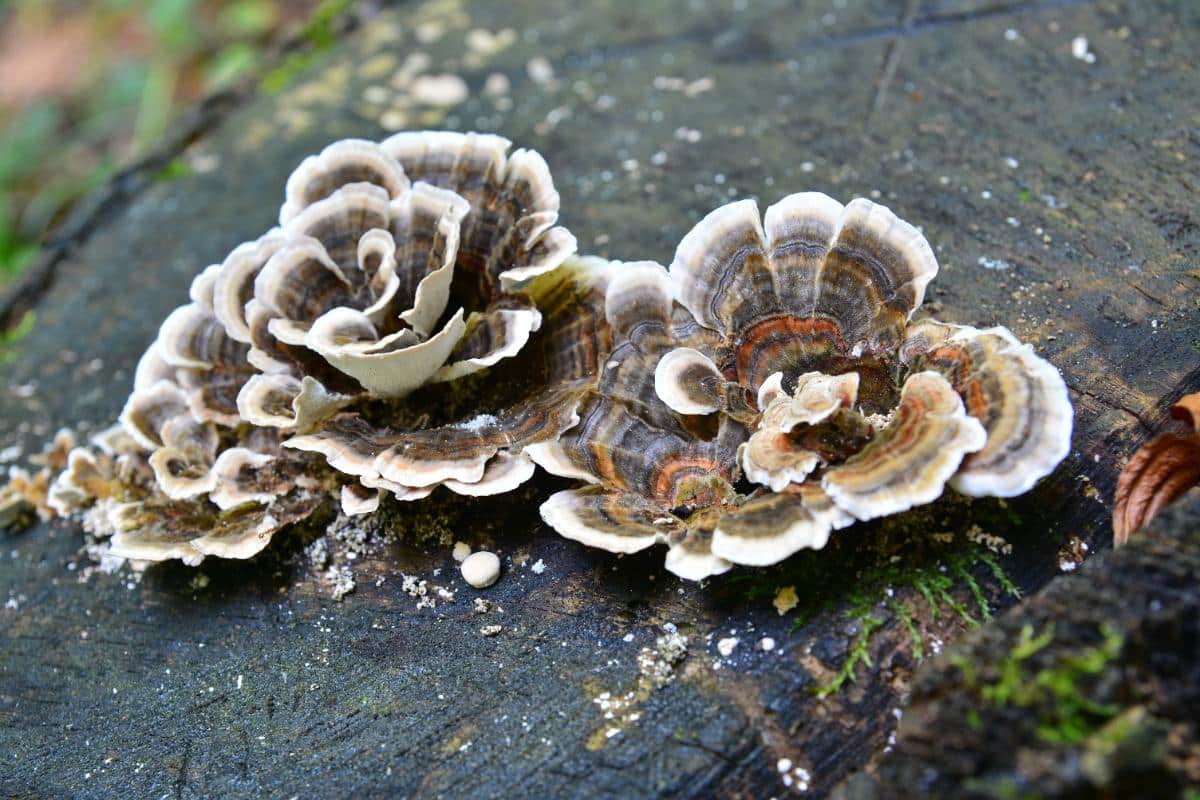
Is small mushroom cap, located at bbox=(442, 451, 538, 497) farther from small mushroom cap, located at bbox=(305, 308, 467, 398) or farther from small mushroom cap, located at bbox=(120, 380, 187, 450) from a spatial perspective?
small mushroom cap, located at bbox=(120, 380, 187, 450)

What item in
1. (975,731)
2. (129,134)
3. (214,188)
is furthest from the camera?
(129,134)

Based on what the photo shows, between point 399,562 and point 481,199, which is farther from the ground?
point 481,199

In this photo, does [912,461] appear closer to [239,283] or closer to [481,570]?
[481,570]

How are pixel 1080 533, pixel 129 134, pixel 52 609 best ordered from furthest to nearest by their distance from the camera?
pixel 129 134, pixel 52 609, pixel 1080 533

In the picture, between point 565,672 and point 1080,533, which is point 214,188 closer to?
point 565,672

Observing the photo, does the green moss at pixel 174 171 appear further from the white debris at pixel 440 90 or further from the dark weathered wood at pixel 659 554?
the white debris at pixel 440 90

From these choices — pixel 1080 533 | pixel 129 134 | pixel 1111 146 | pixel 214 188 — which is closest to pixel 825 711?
pixel 1080 533

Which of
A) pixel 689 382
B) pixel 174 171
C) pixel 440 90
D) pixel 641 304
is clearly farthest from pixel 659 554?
pixel 174 171
